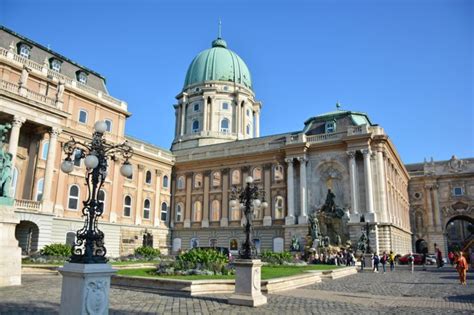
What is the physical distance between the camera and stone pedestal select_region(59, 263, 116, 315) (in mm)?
6285

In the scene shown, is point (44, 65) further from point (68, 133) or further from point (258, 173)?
point (258, 173)

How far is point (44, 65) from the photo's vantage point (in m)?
33.6

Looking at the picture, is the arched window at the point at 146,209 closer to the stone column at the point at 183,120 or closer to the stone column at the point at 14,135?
the stone column at the point at 14,135

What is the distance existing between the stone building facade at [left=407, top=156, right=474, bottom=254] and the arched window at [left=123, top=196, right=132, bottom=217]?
43407mm

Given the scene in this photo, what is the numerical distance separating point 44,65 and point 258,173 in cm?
2559

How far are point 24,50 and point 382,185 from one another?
36300 millimetres

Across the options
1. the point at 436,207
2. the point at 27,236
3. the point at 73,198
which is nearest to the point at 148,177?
the point at 73,198

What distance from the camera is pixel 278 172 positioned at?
4362cm

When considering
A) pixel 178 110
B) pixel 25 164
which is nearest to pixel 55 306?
pixel 25 164

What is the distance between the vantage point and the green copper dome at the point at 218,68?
6381 cm

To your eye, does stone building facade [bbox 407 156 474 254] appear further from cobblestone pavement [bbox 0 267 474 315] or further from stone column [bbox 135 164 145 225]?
cobblestone pavement [bbox 0 267 474 315]

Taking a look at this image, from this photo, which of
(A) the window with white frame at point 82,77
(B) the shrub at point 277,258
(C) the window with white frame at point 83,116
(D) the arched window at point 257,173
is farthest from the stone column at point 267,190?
(A) the window with white frame at point 82,77

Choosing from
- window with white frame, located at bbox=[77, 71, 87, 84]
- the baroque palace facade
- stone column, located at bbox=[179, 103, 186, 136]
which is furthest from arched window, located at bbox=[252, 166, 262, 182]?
window with white frame, located at bbox=[77, 71, 87, 84]

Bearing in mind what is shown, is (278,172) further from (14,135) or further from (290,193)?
(14,135)
